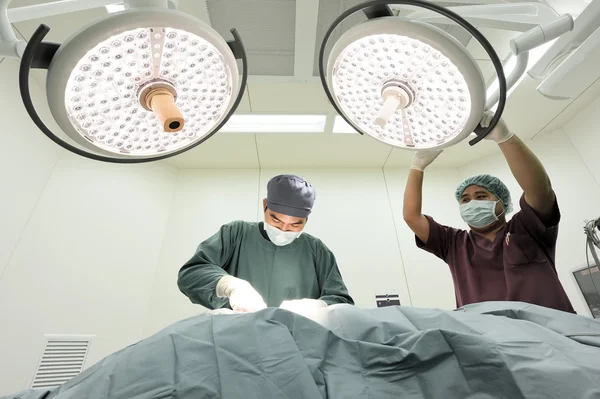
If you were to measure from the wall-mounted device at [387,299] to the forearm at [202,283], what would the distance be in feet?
3.83

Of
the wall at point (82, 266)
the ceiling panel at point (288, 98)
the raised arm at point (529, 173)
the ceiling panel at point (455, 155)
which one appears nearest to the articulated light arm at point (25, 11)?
the raised arm at point (529, 173)

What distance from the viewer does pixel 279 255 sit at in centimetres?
143

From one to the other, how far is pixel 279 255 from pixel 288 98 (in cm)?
98

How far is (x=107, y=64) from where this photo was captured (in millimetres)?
525

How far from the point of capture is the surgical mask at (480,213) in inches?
55.6

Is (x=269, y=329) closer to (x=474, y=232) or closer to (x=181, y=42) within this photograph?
(x=181, y=42)

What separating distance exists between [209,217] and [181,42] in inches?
73.5

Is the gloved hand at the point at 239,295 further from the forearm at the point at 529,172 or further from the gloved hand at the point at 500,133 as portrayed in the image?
the forearm at the point at 529,172

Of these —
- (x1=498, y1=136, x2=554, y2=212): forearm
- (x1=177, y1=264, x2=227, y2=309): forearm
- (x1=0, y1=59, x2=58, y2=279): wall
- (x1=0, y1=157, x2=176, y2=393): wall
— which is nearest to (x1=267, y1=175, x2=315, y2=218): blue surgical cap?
(x1=177, y1=264, x2=227, y2=309): forearm

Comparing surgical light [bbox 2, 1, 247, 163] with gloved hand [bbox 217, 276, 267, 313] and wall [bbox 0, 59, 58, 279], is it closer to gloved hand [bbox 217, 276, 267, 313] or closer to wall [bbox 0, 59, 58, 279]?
gloved hand [bbox 217, 276, 267, 313]

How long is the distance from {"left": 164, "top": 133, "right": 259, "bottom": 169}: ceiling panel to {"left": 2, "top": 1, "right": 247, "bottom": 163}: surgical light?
1.58 meters

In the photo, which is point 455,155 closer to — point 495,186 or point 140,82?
point 495,186

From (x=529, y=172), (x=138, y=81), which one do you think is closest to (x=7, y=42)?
(x=138, y=81)

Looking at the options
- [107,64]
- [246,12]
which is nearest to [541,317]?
[107,64]
